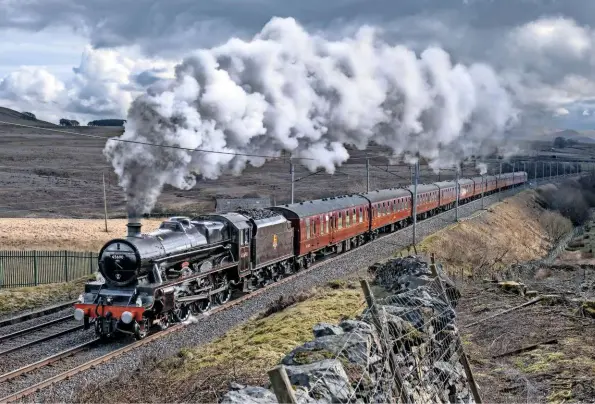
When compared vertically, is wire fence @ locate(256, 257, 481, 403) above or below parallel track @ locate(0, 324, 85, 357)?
above

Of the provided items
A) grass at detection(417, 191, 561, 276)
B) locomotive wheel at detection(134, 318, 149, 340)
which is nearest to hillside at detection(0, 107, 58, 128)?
grass at detection(417, 191, 561, 276)

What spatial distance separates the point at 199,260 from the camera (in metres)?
19.5

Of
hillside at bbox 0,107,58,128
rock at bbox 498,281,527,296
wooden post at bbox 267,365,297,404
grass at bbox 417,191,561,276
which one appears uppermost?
hillside at bbox 0,107,58,128

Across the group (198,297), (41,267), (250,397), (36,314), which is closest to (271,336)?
(198,297)

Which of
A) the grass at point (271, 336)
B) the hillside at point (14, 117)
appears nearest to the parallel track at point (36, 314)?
the grass at point (271, 336)

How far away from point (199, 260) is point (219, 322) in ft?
8.36

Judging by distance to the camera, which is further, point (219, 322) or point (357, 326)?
point (219, 322)

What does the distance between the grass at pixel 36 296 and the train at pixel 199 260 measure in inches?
144

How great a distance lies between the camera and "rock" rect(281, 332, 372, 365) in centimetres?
752

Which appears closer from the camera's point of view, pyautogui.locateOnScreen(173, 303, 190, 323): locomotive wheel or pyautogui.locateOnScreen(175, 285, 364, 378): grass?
pyautogui.locateOnScreen(175, 285, 364, 378): grass

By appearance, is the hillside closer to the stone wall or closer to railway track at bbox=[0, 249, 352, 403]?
railway track at bbox=[0, 249, 352, 403]

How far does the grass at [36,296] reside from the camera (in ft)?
68.1

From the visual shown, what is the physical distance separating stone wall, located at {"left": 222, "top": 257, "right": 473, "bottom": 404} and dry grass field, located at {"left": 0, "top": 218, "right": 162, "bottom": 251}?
3189 cm

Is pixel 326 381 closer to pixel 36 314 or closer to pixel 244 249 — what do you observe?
pixel 244 249
